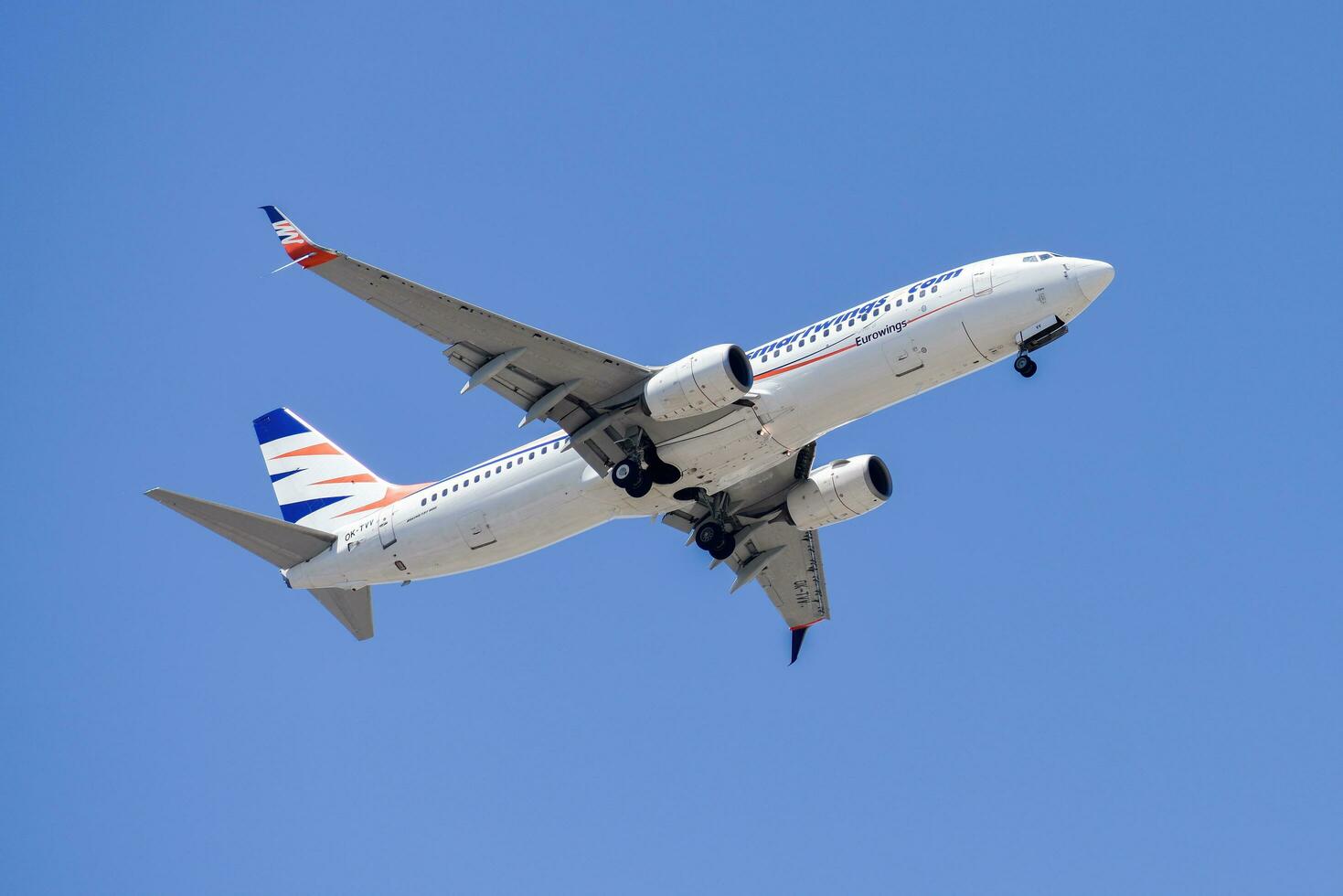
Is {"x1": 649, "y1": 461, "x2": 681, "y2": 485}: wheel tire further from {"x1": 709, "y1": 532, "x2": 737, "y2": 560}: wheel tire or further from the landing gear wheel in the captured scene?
{"x1": 709, "y1": 532, "x2": 737, "y2": 560}: wheel tire

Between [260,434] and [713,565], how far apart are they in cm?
1609

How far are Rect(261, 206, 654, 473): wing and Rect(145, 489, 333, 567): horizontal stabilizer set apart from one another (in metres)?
8.50

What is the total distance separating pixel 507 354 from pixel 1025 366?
1279cm

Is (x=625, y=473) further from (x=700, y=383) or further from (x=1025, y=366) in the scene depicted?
(x=1025, y=366)

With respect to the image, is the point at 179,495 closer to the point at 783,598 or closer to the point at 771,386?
the point at 771,386

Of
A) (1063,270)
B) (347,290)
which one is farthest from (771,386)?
(347,290)

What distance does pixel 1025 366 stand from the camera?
3688 cm

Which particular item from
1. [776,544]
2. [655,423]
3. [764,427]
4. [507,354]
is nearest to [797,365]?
[764,427]

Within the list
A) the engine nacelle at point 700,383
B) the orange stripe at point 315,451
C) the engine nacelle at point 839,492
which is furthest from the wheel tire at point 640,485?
the orange stripe at point 315,451

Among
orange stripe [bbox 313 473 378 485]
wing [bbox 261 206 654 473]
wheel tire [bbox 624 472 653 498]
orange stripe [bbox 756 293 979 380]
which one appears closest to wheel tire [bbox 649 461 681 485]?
wheel tire [bbox 624 472 653 498]

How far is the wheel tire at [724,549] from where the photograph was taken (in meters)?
44.3

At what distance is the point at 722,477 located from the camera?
40.8 metres

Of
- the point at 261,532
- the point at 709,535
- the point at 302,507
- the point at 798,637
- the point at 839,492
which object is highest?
the point at 302,507

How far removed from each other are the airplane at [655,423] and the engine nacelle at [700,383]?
5 centimetres
